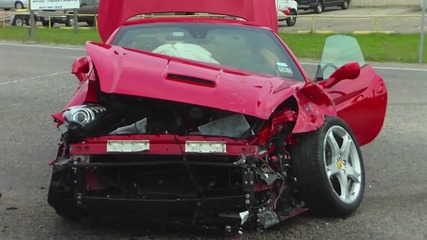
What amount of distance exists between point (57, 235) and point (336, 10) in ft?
134

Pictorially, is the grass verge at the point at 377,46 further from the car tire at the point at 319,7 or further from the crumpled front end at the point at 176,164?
the car tire at the point at 319,7

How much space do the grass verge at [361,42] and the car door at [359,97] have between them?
11.3 metres

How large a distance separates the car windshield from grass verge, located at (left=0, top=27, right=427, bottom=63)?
12213 millimetres

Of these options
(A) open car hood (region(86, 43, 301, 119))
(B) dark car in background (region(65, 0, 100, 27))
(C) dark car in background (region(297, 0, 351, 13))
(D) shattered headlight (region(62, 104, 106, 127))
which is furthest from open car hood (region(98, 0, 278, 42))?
(C) dark car in background (region(297, 0, 351, 13))

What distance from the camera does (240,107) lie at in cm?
409

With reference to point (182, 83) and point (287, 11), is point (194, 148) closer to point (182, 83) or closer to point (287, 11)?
point (182, 83)

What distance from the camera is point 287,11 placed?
32.6m

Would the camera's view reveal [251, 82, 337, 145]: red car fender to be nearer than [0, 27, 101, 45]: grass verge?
Yes

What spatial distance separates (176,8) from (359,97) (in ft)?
7.94

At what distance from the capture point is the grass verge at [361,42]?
18264mm

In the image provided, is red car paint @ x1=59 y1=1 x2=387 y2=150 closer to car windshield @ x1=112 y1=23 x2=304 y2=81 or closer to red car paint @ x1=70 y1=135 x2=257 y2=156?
red car paint @ x1=70 y1=135 x2=257 y2=156

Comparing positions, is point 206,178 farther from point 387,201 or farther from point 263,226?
point 387,201

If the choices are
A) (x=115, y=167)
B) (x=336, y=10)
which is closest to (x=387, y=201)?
(x=115, y=167)

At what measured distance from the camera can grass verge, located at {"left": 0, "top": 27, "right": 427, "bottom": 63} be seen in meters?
18.3
